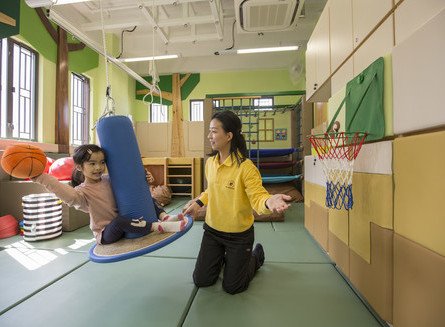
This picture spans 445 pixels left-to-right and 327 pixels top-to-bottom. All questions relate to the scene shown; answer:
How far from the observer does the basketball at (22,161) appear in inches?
52.9

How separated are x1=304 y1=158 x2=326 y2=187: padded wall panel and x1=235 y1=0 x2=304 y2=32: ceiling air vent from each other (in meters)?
3.10

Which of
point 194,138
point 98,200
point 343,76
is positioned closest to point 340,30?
point 343,76

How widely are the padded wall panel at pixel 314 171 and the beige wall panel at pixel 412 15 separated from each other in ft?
4.42

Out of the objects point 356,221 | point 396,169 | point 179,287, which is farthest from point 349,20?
point 179,287

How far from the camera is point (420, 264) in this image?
1.08m

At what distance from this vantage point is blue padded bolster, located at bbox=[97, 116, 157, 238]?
1571 mm

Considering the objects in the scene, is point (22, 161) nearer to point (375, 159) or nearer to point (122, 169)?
point (122, 169)

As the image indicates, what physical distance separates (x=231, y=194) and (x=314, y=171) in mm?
Result: 1356

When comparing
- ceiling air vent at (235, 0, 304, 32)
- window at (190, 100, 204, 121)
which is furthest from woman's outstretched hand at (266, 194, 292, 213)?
window at (190, 100, 204, 121)

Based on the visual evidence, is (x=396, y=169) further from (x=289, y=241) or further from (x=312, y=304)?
(x=289, y=241)

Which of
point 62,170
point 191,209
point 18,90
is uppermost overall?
point 18,90

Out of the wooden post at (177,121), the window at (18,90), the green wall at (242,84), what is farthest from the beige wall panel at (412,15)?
the wooden post at (177,121)

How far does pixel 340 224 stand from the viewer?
6.56ft

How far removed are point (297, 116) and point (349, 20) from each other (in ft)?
12.6
